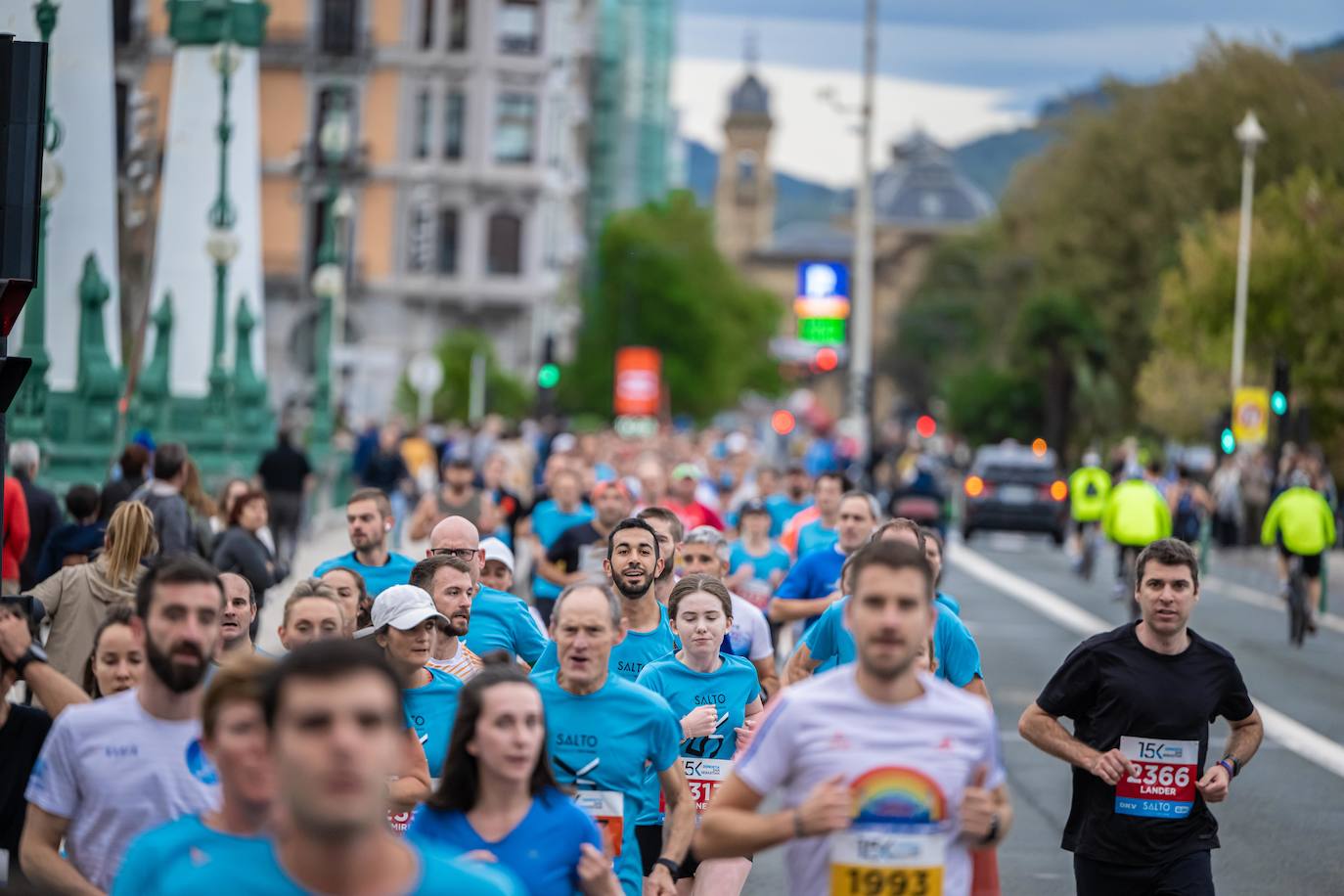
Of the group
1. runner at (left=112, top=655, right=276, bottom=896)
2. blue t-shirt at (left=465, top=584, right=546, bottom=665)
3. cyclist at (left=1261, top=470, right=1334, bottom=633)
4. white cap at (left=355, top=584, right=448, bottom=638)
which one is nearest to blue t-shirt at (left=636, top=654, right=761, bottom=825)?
white cap at (left=355, top=584, right=448, bottom=638)

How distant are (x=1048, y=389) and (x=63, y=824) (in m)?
71.9

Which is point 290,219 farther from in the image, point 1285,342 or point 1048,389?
point 1285,342

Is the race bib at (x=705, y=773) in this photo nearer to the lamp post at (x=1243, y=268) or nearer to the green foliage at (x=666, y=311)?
the lamp post at (x=1243, y=268)

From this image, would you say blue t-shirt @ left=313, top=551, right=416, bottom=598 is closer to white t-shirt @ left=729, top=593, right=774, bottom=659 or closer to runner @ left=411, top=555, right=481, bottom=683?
white t-shirt @ left=729, top=593, right=774, bottom=659

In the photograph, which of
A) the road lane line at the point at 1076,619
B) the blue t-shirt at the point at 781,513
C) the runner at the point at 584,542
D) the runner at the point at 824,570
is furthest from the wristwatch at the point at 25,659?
the blue t-shirt at the point at 781,513

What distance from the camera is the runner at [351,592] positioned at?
9414 mm

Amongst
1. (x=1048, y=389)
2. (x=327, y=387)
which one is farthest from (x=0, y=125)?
(x=1048, y=389)

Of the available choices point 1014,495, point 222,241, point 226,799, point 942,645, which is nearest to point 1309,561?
point 222,241

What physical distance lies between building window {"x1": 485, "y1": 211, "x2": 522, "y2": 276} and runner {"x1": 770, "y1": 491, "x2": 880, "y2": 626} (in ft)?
237

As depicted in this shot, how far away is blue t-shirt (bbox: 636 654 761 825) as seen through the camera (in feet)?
28.7

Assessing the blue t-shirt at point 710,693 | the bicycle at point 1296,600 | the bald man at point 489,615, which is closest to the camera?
the blue t-shirt at point 710,693

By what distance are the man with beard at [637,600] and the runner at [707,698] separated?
56 cm

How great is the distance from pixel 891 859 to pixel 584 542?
9973 mm

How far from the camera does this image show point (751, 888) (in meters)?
11.5
